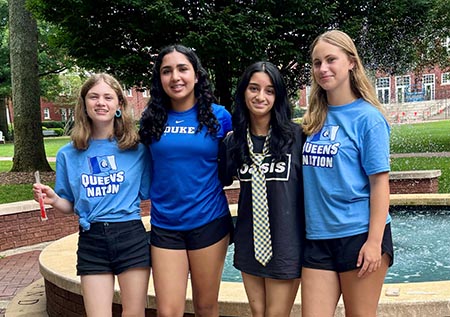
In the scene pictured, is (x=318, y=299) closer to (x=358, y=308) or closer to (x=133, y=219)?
(x=358, y=308)

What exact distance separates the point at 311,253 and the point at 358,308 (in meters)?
0.33

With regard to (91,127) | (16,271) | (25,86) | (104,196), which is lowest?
(16,271)

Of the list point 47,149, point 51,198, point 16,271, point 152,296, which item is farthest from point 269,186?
point 47,149

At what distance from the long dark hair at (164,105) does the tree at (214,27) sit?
702cm

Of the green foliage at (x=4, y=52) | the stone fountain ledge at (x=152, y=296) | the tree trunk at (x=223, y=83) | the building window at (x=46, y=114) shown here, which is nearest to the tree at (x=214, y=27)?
the tree trunk at (x=223, y=83)

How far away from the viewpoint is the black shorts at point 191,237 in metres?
2.88

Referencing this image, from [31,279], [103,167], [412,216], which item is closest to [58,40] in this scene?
[31,279]

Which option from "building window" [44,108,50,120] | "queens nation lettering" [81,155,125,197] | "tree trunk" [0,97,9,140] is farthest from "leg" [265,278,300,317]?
"building window" [44,108,50,120]

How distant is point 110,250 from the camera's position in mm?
2832

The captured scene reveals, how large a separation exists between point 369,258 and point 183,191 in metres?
1.03

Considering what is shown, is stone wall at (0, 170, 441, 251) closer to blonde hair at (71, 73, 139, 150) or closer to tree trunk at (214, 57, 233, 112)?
tree trunk at (214, 57, 233, 112)

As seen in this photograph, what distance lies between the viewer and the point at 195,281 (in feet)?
9.72

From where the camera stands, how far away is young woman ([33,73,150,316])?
285 centimetres

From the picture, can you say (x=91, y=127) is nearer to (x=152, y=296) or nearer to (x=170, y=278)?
(x=170, y=278)
